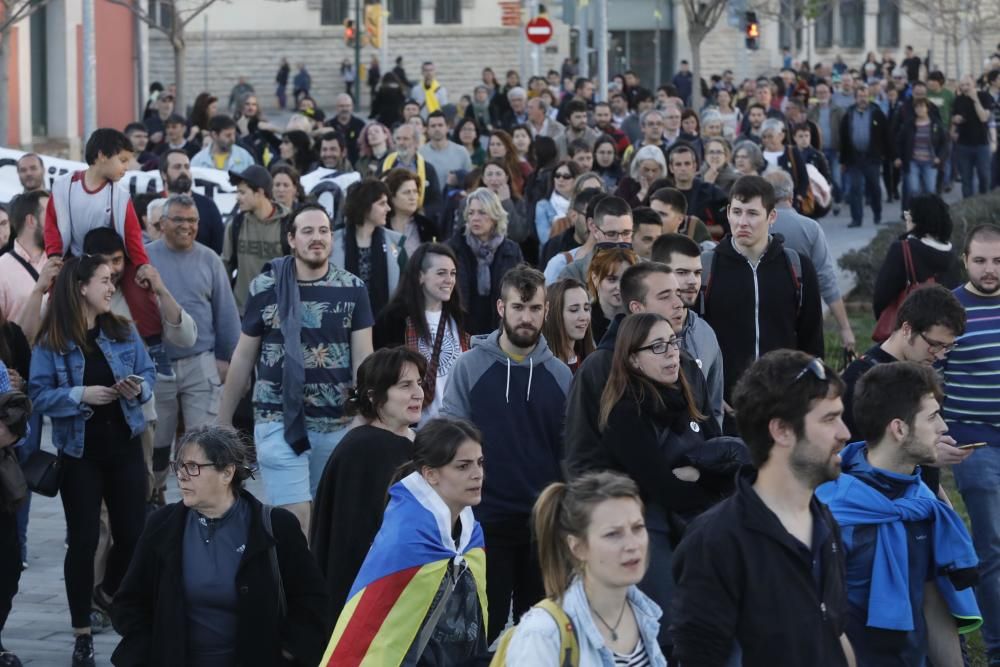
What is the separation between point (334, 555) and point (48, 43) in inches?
1165

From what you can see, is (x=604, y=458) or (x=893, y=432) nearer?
(x=893, y=432)

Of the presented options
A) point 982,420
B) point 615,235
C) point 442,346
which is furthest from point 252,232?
point 982,420

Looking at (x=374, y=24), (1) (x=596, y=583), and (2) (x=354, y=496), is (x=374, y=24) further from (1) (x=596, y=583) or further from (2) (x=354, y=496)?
(1) (x=596, y=583)

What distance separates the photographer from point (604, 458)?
22.0 feet

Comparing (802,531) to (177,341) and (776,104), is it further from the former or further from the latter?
(776,104)

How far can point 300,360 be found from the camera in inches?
341

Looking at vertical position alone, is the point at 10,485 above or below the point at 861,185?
below

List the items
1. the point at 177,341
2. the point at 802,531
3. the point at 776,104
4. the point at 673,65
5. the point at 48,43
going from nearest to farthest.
A: the point at 802,531 → the point at 177,341 → the point at 776,104 → the point at 48,43 → the point at 673,65

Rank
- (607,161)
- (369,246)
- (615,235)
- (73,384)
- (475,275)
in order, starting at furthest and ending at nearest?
(607,161), (475,275), (369,246), (615,235), (73,384)

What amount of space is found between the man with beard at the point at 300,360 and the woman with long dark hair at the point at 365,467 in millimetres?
1482

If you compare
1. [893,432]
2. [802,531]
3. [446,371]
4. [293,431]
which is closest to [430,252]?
[446,371]

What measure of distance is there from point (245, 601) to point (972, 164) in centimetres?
2330

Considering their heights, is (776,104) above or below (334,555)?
above

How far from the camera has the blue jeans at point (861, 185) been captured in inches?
1041
